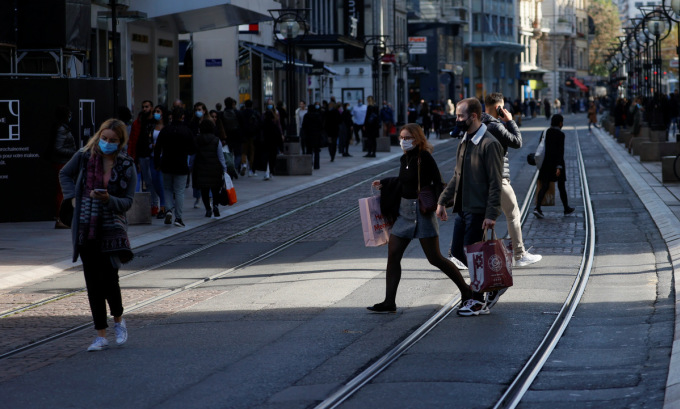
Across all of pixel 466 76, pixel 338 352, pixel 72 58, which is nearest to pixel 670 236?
pixel 338 352

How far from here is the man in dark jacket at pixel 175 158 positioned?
18250 mm

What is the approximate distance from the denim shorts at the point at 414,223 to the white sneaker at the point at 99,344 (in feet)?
8.53

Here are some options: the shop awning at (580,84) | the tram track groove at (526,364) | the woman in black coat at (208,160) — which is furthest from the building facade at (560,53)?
the tram track groove at (526,364)

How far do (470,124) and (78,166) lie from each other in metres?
3.25

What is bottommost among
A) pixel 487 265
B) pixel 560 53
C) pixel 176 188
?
pixel 487 265

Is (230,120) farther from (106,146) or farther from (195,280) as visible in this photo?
(106,146)

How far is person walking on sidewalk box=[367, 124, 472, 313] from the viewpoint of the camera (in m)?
10.0

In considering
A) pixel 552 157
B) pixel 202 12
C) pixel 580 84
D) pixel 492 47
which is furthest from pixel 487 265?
pixel 580 84

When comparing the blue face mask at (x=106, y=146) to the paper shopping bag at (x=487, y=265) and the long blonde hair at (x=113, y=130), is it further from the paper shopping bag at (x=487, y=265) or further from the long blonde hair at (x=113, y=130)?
the paper shopping bag at (x=487, y=265)

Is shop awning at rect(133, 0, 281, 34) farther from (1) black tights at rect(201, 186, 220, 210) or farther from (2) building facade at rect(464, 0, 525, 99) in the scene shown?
(2) building facade at rect(464, 0, 525, 99)

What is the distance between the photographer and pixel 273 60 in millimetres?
44562

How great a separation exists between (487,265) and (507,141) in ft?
9.98

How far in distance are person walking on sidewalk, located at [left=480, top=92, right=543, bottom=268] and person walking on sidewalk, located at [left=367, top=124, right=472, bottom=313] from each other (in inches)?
96.5

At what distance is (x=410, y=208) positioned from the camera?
10070 mm
